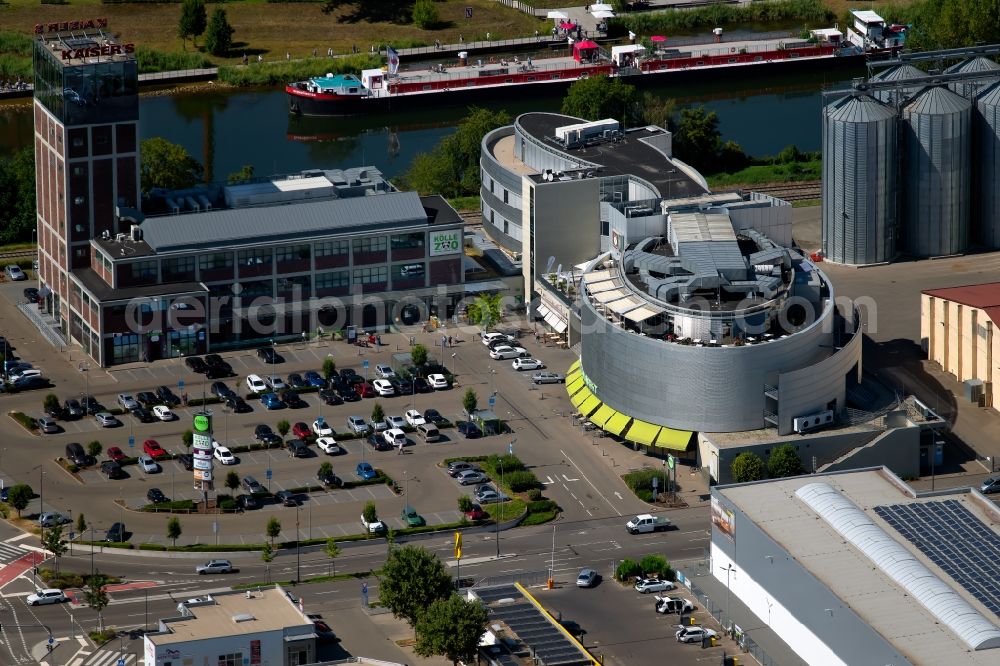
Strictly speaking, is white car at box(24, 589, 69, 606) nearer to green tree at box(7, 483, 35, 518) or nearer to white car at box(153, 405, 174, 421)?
green tree at box(7, 483, 35, 518)

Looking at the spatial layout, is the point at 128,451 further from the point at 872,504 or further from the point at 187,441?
the point at 872,504

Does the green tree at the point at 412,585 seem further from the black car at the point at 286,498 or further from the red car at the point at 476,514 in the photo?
the black car at the point at 286,498

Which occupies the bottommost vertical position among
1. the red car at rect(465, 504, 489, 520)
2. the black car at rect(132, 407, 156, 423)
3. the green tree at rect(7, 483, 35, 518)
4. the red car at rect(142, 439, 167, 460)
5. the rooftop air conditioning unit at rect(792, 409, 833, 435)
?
the red car at rect(465, 504, 489, 520)

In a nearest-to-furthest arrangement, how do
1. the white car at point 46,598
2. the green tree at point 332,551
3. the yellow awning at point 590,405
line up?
the white car at point 46,598 → the green tree at point 332,551 → the yellow awning at point 590,405

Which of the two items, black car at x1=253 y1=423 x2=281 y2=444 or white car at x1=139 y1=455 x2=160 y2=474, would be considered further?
black car at x1=253 y1=423 x2=281 y2=444

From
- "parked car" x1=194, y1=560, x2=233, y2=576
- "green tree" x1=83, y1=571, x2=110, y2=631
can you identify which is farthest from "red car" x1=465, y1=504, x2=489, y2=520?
"green tree" x1=83, y1=571, x2=110, y2=631

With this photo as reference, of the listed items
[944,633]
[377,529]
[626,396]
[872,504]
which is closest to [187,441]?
[377,529]

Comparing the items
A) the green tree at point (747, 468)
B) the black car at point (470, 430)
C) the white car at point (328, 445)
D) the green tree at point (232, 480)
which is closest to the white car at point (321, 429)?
the white car at point (328, 445)
